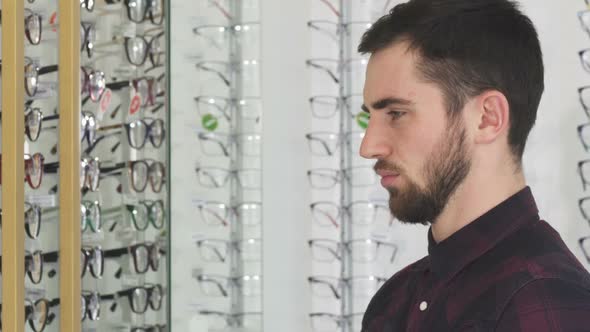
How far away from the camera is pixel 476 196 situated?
0.99 m

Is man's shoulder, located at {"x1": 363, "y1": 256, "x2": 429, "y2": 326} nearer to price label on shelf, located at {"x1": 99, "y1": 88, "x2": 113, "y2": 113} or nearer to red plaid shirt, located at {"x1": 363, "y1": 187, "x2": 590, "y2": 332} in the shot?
red plaid shirt, located at {"x1": 363, "y1": 187, "x2": 590, "y2": 332}

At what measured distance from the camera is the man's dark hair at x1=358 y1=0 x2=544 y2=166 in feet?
3.27

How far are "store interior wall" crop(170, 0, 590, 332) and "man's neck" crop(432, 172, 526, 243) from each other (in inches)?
41.0

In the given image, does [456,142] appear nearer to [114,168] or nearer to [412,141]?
[412,141]

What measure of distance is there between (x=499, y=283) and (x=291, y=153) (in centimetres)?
188

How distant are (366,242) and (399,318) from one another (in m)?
1.66

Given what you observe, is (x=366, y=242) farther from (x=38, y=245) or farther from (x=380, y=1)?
(x=38, y=245)

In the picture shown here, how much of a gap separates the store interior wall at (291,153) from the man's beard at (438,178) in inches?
40.0

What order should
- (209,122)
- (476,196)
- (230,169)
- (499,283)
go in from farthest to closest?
(230,169), (209,122), (476,196), (499,283)

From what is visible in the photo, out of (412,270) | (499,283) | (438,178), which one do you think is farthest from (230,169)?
(499,283)

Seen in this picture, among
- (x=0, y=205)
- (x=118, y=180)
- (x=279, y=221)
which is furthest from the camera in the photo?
(x=279, y=221)

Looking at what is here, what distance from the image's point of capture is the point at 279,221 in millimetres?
2680

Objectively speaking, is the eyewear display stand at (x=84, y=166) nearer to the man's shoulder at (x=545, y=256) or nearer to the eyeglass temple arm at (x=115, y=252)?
the eyeglass temple arm at (x=115, y=252)

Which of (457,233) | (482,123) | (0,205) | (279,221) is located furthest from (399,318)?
(279,221)
